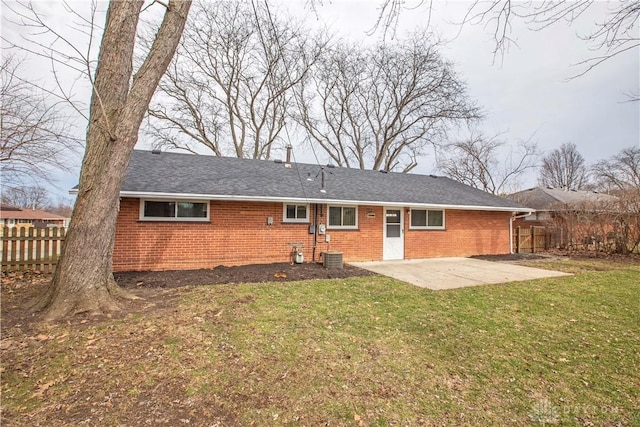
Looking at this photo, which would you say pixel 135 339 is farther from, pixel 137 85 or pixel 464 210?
pixel 464 210

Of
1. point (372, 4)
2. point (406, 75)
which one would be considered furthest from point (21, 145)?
point (406, 75)

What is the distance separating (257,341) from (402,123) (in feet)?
79.0

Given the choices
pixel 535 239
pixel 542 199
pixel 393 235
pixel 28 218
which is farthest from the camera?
pixel 28 218

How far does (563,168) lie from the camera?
137 ft

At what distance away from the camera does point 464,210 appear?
1295 cm

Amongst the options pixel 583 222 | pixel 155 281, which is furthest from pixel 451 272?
pixel 583 222

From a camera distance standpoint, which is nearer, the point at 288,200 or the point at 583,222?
the point at 288,200

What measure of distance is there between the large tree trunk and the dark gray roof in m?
3.27

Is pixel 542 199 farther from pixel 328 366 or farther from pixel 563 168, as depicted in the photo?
pixel 328 366

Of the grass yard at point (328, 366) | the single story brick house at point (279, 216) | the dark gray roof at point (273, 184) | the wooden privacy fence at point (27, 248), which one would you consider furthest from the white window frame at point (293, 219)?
the wooden privacy fence at point (27, 248)

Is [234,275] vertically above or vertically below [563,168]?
below

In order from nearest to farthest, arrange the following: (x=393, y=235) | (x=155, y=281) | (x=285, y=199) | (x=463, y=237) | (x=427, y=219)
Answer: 1. (x=155, y=281)
2. (x=285, y=199)
3. (x=393, y=235)
4. (x=427, y=219)
5. (x=463, y=237)

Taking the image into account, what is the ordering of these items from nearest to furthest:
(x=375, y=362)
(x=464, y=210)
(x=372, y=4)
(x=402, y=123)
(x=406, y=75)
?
(x=375, y=362) → (x=372, y=4) → (x=464, y=210) → (x=406, y=75) → (x=402, y=123)

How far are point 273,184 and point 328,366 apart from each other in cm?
794
